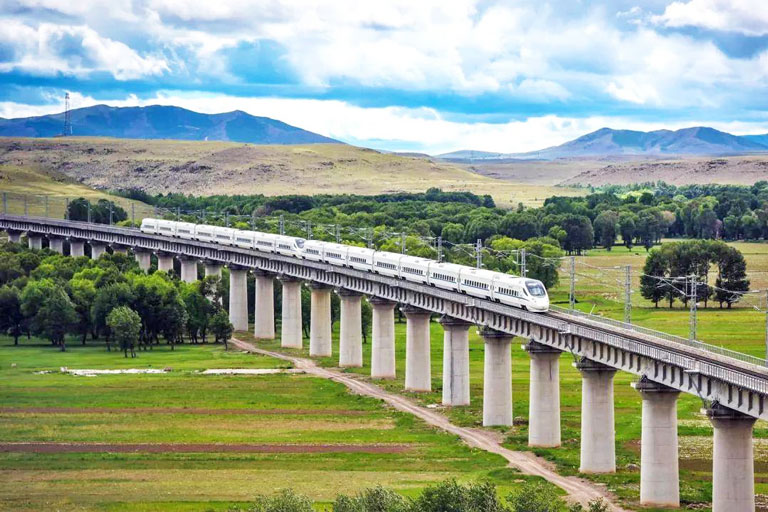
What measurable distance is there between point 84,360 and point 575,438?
56.3 meters

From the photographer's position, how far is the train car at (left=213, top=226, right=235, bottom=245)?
590 feet

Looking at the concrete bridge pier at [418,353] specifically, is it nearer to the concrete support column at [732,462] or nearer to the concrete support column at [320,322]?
the concrete support column at [320,322]

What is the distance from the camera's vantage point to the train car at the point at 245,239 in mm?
172375

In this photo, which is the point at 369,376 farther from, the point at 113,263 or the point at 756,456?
the point at 113,263

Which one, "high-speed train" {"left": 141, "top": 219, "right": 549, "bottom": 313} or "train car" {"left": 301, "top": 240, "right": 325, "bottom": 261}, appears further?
"train car" {"left": 301, "top": 240, "right": 325, "bottom": 261}

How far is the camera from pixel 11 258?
192 m

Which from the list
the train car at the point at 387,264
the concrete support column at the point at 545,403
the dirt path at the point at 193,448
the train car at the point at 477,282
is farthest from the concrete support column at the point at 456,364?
the dirt path at the point at 193,448

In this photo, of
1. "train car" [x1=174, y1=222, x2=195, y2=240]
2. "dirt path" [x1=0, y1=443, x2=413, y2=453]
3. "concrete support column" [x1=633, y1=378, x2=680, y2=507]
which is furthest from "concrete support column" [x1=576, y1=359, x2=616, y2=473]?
"train car" [x1=174, y1=222, x2=195, y2=240]

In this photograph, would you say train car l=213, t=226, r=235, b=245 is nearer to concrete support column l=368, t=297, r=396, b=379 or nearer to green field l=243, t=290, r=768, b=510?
green field l=243, t=290, r=768, b=510

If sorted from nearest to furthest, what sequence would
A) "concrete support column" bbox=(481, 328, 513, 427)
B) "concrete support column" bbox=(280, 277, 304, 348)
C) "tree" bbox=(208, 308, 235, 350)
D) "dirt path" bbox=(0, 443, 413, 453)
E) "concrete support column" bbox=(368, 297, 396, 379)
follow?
"dirt path" bbox=(0, 443, 413, 453)
"concrete support column" bbox=(481, 328, 513, 427)
"concrete support column" bbox=(368, 297, 396, 379)
"tree" bbox=(208, 308, 235, 350)
"concrete support column" bbox=(280, 277, 304, 348)

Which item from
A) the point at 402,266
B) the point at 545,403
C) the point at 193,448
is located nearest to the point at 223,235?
the point at 402,266

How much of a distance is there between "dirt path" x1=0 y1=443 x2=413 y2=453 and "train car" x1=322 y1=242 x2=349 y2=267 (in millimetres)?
50625

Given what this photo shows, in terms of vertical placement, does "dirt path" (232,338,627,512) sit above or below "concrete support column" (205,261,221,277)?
below

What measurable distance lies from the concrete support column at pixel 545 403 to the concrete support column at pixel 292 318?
6051 centimetres
